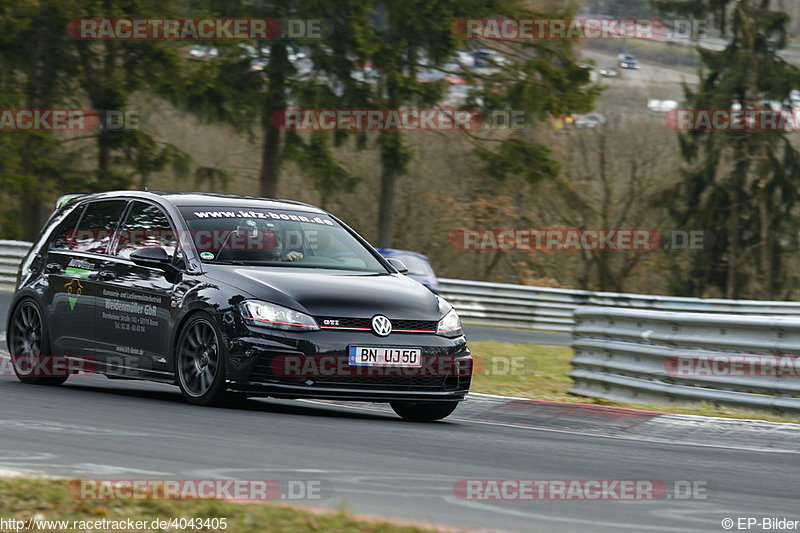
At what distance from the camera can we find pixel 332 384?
905 cm

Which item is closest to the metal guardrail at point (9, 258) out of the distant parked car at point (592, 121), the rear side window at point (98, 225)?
the rear side window at point (98, 225)

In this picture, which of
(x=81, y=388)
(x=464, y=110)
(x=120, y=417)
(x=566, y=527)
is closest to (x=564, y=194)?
(x=464, y=110)

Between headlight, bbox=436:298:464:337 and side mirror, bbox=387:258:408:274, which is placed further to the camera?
side mirror, bbox=387:258:408:274

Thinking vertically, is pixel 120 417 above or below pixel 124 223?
below

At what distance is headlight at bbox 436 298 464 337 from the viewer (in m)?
9.56

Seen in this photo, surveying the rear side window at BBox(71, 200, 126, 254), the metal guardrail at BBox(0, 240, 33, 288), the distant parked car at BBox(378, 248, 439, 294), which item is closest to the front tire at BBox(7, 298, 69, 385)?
the rear side window at BBox(71, 200, 126, 254)

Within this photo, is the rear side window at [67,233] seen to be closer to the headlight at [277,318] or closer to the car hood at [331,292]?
the car hood at [331,292]

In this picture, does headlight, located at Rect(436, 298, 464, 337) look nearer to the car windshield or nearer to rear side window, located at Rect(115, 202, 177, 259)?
the car windshield

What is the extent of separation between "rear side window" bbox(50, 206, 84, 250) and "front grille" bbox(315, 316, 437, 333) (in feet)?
10.3

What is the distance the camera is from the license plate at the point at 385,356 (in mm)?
9094

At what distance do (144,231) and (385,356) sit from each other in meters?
2.44

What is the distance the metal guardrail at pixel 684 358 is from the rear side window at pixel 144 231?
4387mm

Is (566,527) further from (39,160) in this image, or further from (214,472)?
(39,160)

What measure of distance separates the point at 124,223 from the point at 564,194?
26.9 metres
